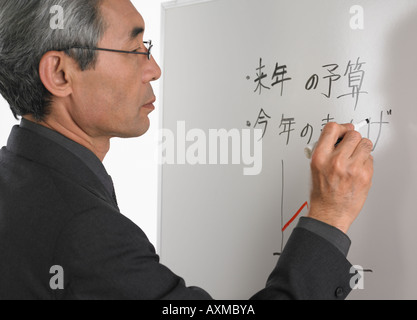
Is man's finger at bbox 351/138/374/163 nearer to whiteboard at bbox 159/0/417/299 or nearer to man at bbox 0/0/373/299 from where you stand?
man at bbox 0/0/373/299

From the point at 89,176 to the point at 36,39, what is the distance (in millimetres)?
258

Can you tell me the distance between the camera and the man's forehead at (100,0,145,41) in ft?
2.69

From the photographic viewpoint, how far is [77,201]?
66cm

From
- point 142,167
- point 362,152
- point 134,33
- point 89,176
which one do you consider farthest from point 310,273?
point 142,167

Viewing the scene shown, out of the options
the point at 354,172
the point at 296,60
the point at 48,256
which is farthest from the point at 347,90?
the point at 48,256

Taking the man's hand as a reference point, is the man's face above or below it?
above

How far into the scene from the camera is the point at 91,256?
2.07 feet

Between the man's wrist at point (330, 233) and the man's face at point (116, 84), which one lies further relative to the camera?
the man's face at point (116, 84)

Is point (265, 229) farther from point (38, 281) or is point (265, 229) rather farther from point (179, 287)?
point (38, 281)

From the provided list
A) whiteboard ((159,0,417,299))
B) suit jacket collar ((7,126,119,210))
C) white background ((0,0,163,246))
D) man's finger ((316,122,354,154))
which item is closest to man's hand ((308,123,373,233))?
man's finger ((316,122,354,154))

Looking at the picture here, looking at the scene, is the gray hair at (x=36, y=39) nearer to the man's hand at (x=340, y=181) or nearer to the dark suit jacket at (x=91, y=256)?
the dark suit jacket at (x=91, y=256)

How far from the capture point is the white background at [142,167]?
170 centimetres

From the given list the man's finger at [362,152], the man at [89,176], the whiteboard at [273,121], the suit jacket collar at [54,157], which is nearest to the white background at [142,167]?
the whiteboard at [273,121]

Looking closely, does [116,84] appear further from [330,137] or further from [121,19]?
[330,137]
